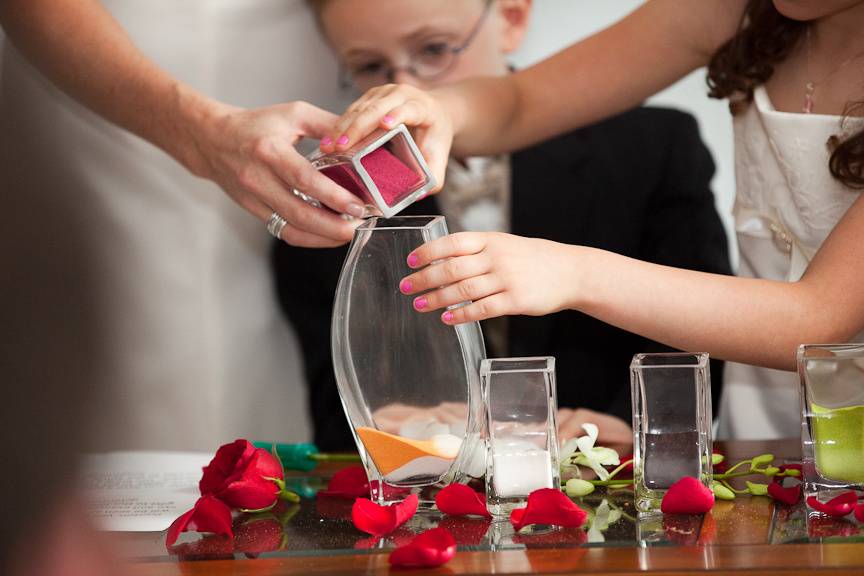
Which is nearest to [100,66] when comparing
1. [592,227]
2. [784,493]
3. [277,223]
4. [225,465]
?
[277,223]

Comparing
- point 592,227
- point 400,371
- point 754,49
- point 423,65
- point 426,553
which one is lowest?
point 426,553

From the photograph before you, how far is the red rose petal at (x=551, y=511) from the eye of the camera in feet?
2.38

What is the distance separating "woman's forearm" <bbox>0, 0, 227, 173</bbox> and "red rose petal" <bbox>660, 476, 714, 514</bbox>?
785 millimetres

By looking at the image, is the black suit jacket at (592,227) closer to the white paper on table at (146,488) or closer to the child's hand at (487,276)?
the white paper on table at (146,488)

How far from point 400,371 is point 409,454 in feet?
0.23

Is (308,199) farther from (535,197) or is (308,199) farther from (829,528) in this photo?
(535,197)

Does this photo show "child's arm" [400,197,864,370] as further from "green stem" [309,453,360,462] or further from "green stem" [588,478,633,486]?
"green stem" [309,453,360,462]

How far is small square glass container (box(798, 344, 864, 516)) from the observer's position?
74 cm

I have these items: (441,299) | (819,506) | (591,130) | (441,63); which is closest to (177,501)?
(441,299)

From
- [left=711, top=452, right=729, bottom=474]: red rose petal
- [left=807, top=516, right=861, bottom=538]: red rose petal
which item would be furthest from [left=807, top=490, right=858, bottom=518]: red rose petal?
[left=711, top=452, right=729, bottom=474]: red rose petal

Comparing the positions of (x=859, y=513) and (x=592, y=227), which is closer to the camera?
(x=859, y=513)

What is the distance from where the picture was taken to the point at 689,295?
3.01 ft

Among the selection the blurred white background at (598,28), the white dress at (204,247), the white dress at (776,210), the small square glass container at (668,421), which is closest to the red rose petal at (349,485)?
the small square glass container at (668,421)

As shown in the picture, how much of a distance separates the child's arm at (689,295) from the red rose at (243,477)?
211 millimetres
